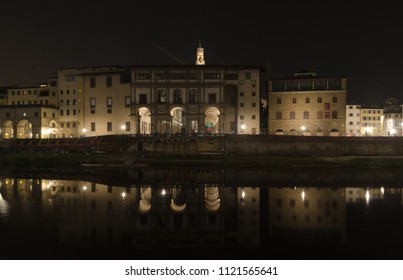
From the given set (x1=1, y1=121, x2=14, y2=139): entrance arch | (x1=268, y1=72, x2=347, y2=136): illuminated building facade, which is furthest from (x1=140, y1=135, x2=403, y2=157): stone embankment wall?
(x1=1, y1=121, x2=14, y2=139): entrance arch

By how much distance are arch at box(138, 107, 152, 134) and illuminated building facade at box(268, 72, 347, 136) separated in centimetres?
2434

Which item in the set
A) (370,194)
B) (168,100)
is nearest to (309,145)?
(168,100)

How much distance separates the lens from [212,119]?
84.1 meters

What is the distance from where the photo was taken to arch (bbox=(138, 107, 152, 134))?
77200 millimetres

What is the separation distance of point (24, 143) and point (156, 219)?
56.6 m

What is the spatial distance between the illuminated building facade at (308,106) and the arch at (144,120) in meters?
24.3

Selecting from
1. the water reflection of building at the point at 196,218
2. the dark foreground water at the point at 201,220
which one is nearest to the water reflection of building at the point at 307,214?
the dark foreground water at the point at 201,220

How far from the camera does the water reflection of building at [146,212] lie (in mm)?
21953

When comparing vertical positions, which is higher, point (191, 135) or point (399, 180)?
point (191, 135)

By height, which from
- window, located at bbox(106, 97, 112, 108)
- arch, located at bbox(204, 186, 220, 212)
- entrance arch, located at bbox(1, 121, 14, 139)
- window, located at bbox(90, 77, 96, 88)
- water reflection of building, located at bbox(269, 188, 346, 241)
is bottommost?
water reflection of building, located at bbox(269, 188, 346, 241)

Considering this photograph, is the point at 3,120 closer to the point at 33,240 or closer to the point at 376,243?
the point at 33,240

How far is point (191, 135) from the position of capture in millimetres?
67312

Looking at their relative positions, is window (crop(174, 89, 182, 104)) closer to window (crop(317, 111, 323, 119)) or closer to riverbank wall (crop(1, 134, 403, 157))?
riverbank wall (crop(1, 134, 403, 157))

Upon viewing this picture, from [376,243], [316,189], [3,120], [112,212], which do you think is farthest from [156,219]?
[3,120]
